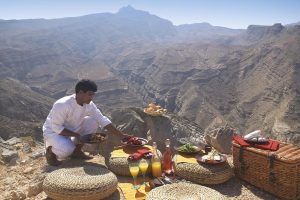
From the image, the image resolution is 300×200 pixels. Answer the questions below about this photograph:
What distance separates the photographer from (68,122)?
24.1 feet

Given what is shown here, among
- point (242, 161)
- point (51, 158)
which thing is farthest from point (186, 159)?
point (51, 158)

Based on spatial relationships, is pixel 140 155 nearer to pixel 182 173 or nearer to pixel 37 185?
pixel 182 173

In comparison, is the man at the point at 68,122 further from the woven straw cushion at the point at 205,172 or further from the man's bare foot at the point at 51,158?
the woven straw cushion at the point at 205,172

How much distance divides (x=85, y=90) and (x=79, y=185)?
1964mm

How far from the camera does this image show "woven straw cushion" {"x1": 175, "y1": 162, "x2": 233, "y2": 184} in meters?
6.35

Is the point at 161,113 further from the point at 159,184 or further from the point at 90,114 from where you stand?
the point at 159,184

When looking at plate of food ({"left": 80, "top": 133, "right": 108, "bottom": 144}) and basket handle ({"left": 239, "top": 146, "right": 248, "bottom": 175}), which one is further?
plate of food ({"left": 80, "top": 133, "right": 108, "bottom": 144})

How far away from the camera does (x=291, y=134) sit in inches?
2544

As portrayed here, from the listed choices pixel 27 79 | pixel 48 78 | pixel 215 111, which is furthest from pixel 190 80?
pixel 27 79

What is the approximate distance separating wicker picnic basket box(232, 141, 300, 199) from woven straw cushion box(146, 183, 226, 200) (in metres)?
1.18

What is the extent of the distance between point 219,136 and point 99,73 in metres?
120

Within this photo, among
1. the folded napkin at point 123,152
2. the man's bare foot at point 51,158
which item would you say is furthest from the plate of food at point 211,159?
the man's bare foot at point 51,158

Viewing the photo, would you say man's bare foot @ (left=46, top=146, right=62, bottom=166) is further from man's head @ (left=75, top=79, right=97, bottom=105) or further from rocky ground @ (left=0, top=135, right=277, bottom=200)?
man's head @ (left=75, top=79, right=97, bottom=105)

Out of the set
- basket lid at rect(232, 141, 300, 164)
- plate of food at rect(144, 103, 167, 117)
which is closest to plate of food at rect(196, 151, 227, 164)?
basket lid at rect(232, 141, 300, 164)
